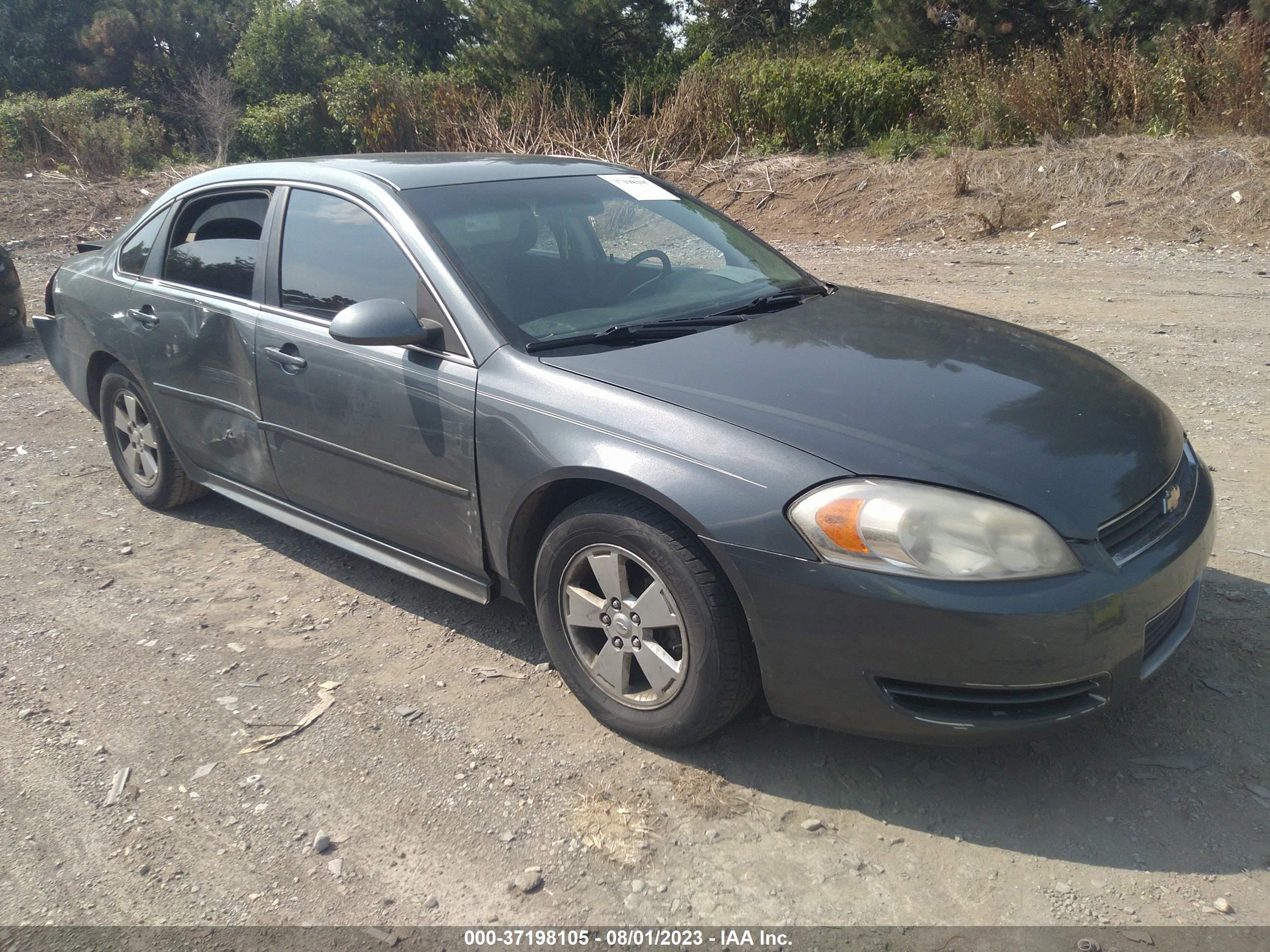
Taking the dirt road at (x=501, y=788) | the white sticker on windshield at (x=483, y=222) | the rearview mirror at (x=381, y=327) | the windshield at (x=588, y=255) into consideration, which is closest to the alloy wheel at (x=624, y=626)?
the dirt road at (x=501, y=788)

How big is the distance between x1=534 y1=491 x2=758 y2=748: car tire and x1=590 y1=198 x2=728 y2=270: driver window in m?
1.34

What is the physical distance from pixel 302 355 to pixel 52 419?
13.4 feet

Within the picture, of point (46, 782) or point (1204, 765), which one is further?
point (46, 782)

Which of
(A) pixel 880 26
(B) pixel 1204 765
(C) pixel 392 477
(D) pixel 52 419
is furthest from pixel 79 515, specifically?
(A) pixel 880 26

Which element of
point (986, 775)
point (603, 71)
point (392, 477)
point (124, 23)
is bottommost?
point (986, 775)

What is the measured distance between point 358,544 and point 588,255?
1419mm

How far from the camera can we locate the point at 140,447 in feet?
16.5

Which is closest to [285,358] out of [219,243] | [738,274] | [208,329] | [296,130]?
[208,329]

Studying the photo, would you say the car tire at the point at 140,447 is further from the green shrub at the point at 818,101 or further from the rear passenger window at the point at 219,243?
the green shrub at the point at 818,101

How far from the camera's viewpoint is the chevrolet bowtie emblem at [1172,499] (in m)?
2.86

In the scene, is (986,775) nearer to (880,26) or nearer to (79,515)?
(79,515)

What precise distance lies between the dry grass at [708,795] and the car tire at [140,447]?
3.09m

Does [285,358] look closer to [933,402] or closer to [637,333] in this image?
[637,333]

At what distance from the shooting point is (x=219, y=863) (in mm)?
2674
